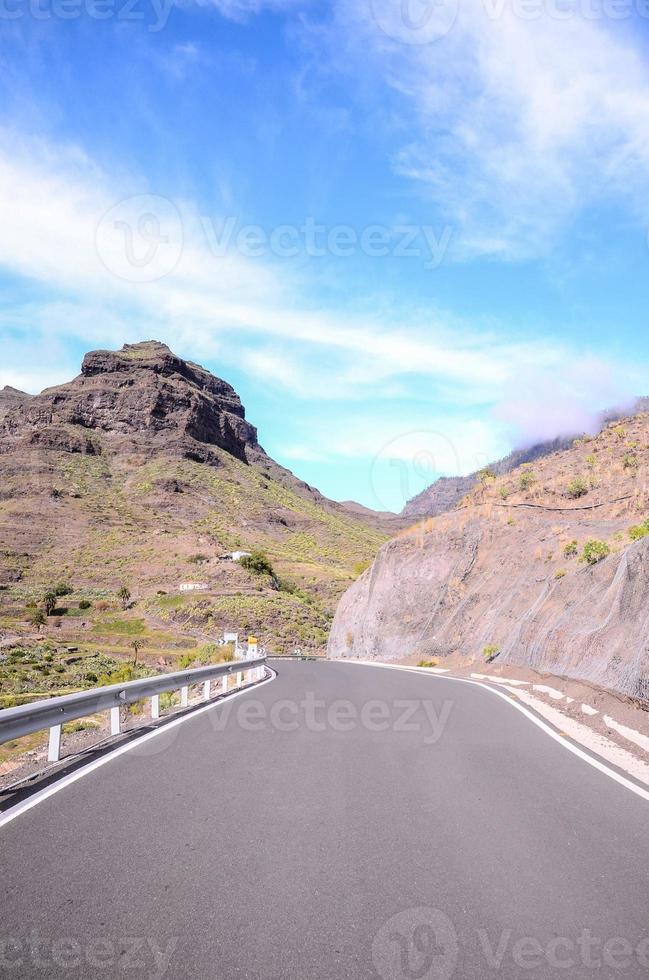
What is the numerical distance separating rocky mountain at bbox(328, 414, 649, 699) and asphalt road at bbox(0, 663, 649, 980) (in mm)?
6026

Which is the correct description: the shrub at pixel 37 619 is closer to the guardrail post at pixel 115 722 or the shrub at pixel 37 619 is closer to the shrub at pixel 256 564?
the shrub at pixel 256 564

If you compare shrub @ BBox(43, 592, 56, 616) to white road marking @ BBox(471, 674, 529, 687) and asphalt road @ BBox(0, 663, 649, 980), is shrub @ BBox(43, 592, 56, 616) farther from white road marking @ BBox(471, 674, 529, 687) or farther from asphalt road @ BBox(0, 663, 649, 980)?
asphalt road @ BBox(0, 663, 649, 980)

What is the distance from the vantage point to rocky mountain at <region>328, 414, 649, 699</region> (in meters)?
15.4

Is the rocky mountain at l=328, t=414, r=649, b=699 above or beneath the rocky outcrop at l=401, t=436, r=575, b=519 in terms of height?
Answer: beneath

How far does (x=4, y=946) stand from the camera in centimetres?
352

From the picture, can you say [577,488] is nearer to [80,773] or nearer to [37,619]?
[80,773]

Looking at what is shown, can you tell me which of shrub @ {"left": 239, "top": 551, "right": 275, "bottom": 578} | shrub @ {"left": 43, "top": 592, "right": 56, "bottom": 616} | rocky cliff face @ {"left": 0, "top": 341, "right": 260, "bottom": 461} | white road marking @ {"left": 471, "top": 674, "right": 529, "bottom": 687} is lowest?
white road marking @ {"left": 471, "top": 674, "right": 529, "bottom": 687}

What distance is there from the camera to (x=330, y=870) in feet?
15.1

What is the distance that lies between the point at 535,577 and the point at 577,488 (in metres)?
11.4

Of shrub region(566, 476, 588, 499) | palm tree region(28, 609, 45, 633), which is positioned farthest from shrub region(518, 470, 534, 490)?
palm tree region(28, 609, 45, 633)

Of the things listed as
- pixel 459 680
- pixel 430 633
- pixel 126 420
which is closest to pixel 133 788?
pixel 459 680

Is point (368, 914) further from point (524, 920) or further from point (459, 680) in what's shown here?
point (459, 680)

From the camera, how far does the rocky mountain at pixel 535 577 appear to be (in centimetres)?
1540

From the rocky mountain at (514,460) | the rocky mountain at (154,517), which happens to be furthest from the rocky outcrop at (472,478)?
the rocky mountain at (154,517)
